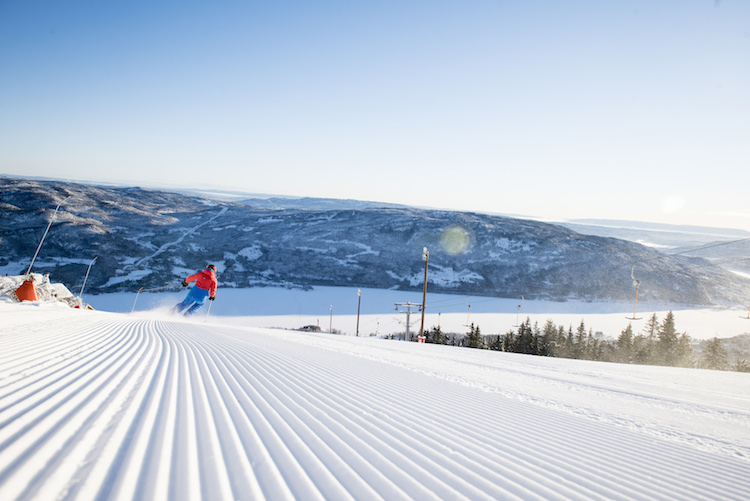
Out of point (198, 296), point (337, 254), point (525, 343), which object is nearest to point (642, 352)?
point (525, 343)

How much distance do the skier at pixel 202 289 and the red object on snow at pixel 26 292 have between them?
5.93 metres

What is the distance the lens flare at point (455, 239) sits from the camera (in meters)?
94.4

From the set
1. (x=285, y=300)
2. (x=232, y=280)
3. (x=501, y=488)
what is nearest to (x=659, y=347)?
(x=501, y=488)

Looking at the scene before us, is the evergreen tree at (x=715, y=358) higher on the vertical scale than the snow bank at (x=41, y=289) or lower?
lower

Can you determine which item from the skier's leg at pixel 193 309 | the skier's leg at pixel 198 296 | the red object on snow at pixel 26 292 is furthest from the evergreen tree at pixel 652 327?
the red object on snow at pixel 26 292

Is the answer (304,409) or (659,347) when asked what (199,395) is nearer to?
(304,409)

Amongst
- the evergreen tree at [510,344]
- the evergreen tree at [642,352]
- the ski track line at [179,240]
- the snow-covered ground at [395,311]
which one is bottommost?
the snow-covered ground at [395,311]

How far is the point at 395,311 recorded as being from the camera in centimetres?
4300

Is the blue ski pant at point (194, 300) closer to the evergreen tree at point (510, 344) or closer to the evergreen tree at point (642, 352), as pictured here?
the evergreen tree at point (510, 344)

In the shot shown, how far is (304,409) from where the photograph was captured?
14.5 ft

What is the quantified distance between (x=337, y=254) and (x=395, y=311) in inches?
1754

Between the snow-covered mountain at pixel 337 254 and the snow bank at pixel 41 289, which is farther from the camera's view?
the snow-covered mountain at pixel 337 254

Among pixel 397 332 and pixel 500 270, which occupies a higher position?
pixel 500 270

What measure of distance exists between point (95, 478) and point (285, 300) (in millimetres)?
57104
